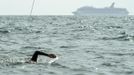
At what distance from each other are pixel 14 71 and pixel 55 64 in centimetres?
277

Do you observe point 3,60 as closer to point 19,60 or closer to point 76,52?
point 19,60

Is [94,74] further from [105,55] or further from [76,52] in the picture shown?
[76,52]

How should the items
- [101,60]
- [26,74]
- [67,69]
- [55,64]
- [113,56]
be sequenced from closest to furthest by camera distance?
1. [26,74]
2. [67,69]
3. [55,64]
4. [101,60]
5. [113,56]

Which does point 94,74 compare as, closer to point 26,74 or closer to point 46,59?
point 26,74

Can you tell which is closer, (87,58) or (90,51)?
(87,58)

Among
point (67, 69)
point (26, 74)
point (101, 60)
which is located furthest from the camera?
point (101, 60)

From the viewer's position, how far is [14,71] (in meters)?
15.5

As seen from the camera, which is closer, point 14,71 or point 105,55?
point 14,71

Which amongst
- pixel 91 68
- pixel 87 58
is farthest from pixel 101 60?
pixel 91 68

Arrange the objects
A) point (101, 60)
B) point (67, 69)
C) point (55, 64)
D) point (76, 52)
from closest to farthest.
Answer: point (67, 69) → point (55, 64) → point (101, 60) → point (76, 52)

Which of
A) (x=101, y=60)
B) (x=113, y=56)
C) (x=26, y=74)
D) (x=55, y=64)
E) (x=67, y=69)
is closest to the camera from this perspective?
(x=26, y=74)

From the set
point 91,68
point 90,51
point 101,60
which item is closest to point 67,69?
point 91,68

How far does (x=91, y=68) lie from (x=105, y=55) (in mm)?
4804

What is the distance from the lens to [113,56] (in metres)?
20.6
